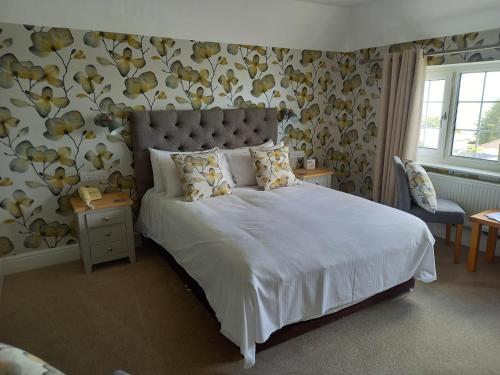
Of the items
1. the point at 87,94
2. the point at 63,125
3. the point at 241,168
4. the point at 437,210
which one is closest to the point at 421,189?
the point at 437,210

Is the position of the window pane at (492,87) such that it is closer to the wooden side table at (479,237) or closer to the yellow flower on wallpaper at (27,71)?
the wooden side table at (479,237)

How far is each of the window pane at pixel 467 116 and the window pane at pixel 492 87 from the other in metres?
0.11

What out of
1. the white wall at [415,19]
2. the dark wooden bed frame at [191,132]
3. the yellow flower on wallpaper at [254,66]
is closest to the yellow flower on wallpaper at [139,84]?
the dark wooden bed frame at [191,132]

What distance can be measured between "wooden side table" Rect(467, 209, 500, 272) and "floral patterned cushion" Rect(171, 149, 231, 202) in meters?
2.06

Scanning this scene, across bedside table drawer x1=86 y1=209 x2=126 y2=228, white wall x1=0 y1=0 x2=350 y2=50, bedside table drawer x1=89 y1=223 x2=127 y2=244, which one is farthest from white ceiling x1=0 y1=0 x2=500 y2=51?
bedside table drawer x1=89 y1=223 x2=127 y2=244

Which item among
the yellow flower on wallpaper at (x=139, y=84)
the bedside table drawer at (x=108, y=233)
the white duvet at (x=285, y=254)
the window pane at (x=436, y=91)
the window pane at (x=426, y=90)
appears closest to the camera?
the white duvet at (x=285, y=254)

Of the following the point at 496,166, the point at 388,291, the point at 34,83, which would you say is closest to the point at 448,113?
the point at 496,166

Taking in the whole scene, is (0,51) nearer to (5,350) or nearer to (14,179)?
(14,179)

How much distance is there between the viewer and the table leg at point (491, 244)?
2992mm

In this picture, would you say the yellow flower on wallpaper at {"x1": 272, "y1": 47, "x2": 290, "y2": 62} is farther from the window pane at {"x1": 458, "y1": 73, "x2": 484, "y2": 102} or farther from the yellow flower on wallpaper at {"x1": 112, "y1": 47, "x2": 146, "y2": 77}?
the window pane at {"x1": 458, "y1": 73, "x2": 484, "y2": 102}

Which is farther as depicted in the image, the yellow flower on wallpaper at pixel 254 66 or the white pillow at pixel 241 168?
the yellow flower on wallpaper at pixel 254 66

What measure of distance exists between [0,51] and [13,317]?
6.37 ft

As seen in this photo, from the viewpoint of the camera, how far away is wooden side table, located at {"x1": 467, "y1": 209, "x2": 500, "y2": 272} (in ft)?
9.04

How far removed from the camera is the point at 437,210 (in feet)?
10.0
